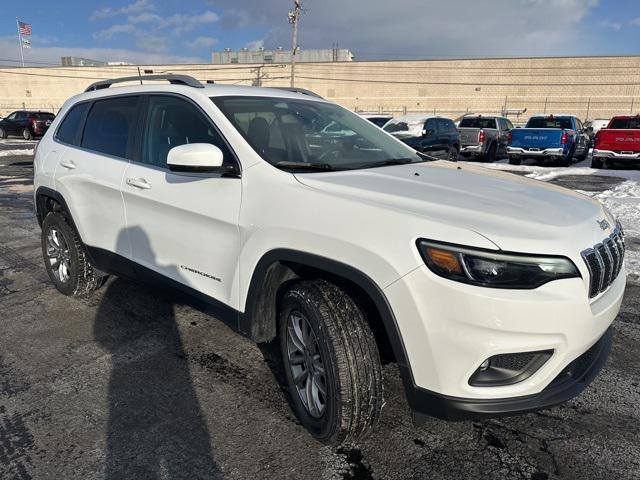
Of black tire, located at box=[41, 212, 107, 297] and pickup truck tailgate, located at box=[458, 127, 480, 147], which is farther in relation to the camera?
pickup truck tailgate, located at box=[458, 127, 480, 147]

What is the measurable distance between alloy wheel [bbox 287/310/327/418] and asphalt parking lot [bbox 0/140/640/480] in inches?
7.9

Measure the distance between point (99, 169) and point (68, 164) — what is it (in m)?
0.57

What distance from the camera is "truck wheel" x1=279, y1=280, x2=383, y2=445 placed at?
217cm

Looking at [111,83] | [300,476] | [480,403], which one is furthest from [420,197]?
[111,83]

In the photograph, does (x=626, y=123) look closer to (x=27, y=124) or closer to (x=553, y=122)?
(x=553, y=122)

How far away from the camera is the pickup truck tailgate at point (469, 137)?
A: 16.6 meters

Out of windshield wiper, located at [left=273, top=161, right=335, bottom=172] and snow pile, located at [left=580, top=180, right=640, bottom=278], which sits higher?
windshield wiper, located at [left=273, top=161, right=335, bottom=172]

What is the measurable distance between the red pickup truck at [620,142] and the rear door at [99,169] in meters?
14.7

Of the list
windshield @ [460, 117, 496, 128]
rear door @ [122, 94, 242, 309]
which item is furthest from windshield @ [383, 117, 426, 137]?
rear door @ [122, 94, 242, 309]

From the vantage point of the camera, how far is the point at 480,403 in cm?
193

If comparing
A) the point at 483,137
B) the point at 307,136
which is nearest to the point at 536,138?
the point at 483,137

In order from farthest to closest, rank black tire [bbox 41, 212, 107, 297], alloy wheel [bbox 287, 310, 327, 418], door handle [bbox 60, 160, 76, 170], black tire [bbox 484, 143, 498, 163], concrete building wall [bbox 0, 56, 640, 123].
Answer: concrete building wall [bbox 0, 56, 640, 123] < black tire [bbox 484, 143, 498, 163] < black tire [bbox 41, 212, 107, 297] < door handle [bbox 60, 160, 76, 170] < alloy wheel [bbox 287, 310, 327, 418]

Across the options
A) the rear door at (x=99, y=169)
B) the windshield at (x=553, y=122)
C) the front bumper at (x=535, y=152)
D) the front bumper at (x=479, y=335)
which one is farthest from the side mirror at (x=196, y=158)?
the windshield at (x=553, y=122)

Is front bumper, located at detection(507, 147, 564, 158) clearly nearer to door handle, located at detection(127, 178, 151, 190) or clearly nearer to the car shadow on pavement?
the car shadow on pavement
